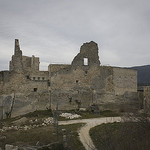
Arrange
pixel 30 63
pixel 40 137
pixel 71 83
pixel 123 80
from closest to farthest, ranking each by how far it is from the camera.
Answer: pixel 40 137 < pixel 71 83 < pixel 30 63 < pixel 123 80

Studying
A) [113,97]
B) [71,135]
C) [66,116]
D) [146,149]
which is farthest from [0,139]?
[113,97]

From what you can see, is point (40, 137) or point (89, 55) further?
point (89, 55)

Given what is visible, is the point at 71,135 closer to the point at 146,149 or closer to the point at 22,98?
the point at 146,149

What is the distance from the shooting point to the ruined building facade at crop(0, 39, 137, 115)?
87.0 ft

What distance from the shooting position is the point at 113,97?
28.3 m

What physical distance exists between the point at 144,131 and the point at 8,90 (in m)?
17.3

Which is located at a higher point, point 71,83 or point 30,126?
point 71,83

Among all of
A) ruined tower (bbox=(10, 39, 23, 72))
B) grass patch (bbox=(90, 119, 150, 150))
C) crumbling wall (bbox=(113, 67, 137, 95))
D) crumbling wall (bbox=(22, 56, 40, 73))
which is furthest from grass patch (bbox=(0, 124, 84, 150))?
crumbling wall (bbox=(113, 67, 137, 95))

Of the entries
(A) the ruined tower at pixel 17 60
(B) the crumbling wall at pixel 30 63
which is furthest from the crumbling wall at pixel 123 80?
(A) the ruined tower at pixel 17 60

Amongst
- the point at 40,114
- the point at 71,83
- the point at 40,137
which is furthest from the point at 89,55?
the point at 40,137

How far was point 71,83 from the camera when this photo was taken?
28000mm

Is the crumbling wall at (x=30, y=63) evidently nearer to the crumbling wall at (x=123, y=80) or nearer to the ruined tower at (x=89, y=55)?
the ruined tower at (x=89, y=55)

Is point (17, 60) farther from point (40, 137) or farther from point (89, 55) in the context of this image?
point (40, 137)

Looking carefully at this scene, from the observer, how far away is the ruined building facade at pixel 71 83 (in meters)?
26.5
